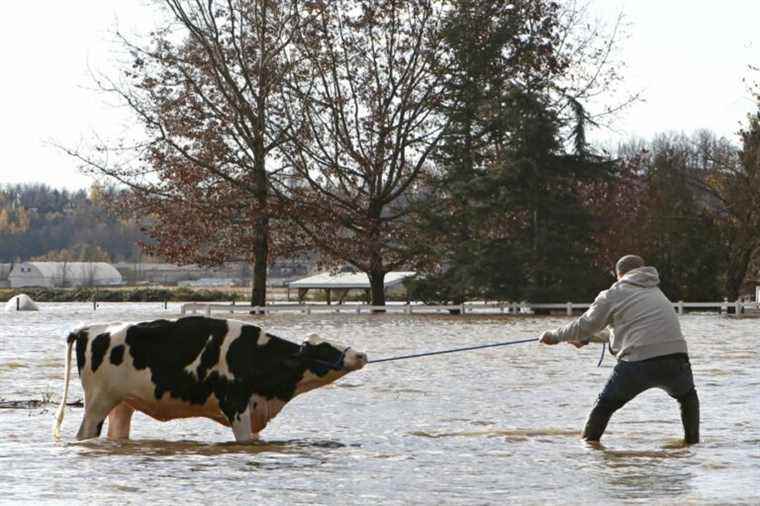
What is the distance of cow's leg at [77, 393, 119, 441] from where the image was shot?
11805mm

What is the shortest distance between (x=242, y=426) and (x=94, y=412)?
49.5 inches

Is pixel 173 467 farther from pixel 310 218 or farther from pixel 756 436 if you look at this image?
pixel 310 218

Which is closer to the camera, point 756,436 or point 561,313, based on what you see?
point 756,436

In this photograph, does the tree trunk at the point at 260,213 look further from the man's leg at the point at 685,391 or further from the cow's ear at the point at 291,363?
the man's leg at the point at 685,391

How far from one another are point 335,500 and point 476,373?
45.1 feet

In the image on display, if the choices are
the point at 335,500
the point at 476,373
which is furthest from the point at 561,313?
the point at 335,500

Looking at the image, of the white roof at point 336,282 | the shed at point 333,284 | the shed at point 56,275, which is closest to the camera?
the shed at point 333,284

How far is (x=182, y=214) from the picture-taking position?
58.2 metres

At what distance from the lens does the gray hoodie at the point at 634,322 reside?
453 inches

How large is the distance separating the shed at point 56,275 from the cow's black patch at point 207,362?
159423 mm

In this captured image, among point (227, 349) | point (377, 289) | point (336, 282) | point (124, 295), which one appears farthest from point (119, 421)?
point (124, 295)

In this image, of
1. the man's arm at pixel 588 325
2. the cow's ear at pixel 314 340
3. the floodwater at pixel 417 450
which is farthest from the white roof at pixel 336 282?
the man's arm at pixel 588 325

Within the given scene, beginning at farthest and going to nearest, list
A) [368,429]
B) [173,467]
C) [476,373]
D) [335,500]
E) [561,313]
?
[561,313], [476,373], [368,429], [173,467], [335,500]

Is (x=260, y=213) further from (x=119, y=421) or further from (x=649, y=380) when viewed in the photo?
(x=649, y=380)
